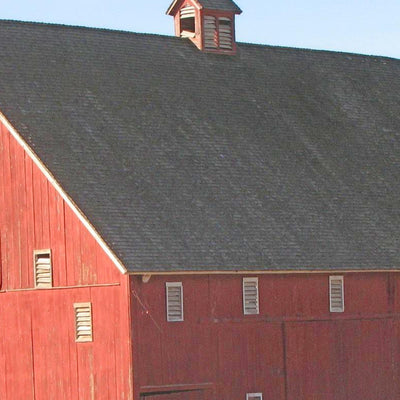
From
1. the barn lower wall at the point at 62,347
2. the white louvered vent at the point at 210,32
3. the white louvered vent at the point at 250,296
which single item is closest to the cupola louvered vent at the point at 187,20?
the white louvered vent at the point at 210,32

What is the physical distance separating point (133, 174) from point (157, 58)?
7132 mm

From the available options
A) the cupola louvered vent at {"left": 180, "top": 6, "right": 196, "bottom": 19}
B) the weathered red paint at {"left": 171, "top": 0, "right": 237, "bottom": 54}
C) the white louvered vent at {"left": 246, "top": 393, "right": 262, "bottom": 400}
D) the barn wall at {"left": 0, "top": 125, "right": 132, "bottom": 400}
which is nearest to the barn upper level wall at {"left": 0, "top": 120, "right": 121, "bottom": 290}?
the barn wall at {"left": 0, "top": 125, "right": 132, "bottom": 400}

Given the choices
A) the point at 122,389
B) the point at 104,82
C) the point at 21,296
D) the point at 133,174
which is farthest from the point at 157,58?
the point at 122,389

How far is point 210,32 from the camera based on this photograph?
46.5 metres

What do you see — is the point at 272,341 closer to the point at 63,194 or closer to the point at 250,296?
the point at 250,296

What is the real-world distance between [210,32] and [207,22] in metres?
0.34

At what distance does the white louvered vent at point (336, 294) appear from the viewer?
38.9 m

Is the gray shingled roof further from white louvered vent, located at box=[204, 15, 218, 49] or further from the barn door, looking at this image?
the barn door

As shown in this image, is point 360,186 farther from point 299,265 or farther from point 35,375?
point 35,375

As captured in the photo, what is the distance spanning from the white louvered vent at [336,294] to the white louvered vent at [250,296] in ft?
8.38

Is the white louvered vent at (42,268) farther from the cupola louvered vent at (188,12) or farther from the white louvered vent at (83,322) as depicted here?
the cupola louvered vent at (188,12)

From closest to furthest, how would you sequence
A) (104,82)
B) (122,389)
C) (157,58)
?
1. (122,389)
2. (104,82)
3. (157,58)

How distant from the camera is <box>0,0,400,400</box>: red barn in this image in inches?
1396

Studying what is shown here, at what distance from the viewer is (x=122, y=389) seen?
34812 millimetres
